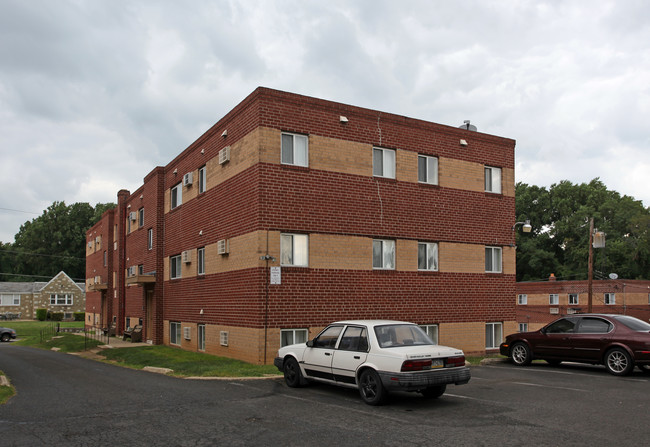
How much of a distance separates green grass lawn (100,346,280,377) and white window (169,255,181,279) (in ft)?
10.4

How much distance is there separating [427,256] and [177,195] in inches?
471

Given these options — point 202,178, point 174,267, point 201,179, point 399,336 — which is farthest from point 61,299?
point 399,336

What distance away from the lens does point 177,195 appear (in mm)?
26656

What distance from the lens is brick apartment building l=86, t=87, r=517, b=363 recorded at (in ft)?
59.3

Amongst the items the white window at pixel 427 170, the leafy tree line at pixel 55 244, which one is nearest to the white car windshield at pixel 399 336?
the white window at pixel 427 170

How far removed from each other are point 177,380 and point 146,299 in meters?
15.6

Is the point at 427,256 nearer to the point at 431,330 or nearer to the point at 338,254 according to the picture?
the point at 431,330

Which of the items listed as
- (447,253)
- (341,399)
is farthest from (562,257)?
(341,399)

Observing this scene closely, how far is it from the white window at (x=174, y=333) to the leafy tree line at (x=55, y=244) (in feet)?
253

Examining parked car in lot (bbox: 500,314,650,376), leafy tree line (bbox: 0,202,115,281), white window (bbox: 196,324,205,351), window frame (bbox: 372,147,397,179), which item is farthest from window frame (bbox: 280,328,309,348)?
leafy tree line (bbox: 0,202,115,281)

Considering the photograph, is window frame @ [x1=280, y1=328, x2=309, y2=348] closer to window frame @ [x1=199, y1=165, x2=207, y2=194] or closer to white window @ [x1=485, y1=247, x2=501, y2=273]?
window frame @ [x1=199, y1=165, x2=207, y2=194]

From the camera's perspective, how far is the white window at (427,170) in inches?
845

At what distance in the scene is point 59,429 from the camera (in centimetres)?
876

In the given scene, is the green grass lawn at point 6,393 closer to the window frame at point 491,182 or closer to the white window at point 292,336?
the white window at point 292,336
